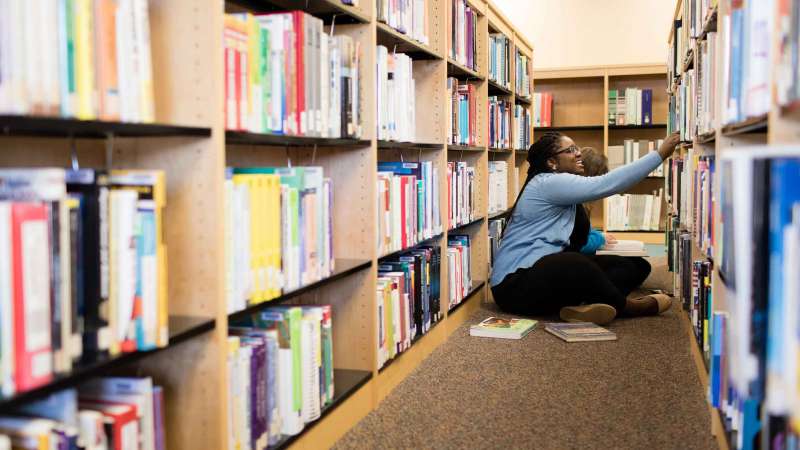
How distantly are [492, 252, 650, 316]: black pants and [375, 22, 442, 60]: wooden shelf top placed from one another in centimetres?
116

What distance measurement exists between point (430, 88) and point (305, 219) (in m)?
1.55

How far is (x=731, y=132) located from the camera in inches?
82.1

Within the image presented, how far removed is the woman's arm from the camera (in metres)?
3.77

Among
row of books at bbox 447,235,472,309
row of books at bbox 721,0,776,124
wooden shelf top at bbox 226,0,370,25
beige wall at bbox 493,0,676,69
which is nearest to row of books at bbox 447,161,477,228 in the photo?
row of books at bbox 447,235,472,309

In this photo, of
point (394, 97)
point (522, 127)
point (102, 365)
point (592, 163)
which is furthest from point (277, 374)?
point (522, 127)

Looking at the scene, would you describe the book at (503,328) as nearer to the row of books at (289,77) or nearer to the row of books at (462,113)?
the row of books at (462,113)

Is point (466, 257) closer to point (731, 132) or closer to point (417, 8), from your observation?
point (417, 8)

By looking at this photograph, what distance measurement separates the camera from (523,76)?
18.8 ft

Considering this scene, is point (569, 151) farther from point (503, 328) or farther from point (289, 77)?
point (289, 77)

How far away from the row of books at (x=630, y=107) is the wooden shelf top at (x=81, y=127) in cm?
593

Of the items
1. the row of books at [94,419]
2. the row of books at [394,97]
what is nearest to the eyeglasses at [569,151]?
the row of books at [394,97]

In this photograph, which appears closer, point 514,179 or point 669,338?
point 669,338

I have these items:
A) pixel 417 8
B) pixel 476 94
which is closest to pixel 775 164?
pixel 417 8

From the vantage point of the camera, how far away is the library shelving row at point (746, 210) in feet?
3.58
